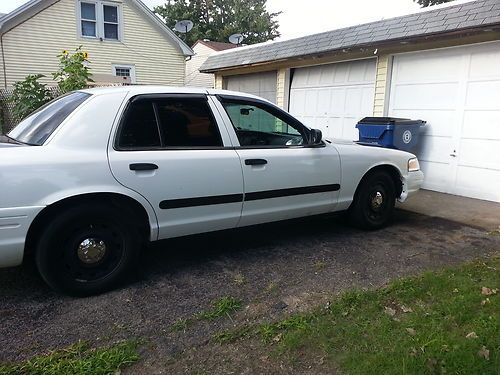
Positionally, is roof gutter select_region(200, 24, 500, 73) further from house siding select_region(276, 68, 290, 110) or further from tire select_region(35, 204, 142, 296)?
tire select_region(35, 204, 142, 296)

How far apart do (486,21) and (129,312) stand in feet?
20.6

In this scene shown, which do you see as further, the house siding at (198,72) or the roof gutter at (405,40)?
the house siding at (198,72)

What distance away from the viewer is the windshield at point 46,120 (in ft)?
11.0

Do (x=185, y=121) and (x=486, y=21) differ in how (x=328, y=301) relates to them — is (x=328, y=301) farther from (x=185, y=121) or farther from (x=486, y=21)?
(x=486, y=21)

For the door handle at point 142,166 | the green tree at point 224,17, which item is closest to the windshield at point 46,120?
the door handle at point 142,166

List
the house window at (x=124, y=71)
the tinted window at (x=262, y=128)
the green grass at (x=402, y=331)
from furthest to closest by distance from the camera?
the house window at (x=124, y=71) → the tinted window at (x=262, y=128) → the green grass at (x=402, y=331)

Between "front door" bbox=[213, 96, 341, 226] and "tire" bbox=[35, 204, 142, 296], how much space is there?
Result: 1.18 m

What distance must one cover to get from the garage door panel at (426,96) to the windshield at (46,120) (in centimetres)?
618

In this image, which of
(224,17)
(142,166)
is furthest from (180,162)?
(224,17)

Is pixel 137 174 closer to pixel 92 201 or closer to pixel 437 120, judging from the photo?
pixel 92 201

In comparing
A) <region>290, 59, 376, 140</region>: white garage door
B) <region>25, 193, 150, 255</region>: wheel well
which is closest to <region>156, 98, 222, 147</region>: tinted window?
<region>25, 193, 150, 255</region>: wheel well

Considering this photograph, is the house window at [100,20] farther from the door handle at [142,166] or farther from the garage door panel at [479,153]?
the door handle at [142,166]

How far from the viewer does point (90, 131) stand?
10.9ft

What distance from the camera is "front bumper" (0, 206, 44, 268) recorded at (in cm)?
295
